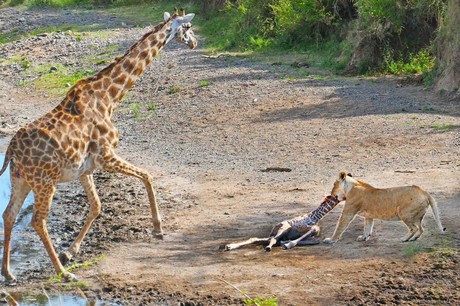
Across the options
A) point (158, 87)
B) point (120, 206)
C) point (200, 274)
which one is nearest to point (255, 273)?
point (200, 274)

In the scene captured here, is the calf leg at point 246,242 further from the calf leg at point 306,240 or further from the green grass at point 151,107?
the green grass at point 151,107

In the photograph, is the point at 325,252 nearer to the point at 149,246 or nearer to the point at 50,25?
the point at 149,246

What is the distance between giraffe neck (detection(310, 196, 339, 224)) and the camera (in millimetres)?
9969

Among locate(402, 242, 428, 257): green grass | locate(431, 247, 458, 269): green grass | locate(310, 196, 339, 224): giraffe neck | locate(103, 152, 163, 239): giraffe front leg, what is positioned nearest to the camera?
locate(431, 247, 458, 269): green grass

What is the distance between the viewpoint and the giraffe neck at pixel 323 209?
32.7 ft

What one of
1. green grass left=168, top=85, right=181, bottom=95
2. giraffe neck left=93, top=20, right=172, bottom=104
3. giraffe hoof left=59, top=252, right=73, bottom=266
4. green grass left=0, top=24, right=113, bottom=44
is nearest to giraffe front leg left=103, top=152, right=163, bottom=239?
giraffe neck left=93, top=20, right=172, bottom=104

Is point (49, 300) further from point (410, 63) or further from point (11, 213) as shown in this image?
point (410, 63)

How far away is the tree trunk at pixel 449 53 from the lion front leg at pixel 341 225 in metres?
8.30

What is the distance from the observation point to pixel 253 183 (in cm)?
1273

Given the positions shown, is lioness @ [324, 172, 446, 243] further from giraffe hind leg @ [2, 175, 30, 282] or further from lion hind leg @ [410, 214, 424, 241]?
giraffe hind leg @ [2, 175, 30, 282]

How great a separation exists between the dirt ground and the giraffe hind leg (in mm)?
189

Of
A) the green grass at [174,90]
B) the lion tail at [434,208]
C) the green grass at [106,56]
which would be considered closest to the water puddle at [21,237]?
the lion tail at [434,208]

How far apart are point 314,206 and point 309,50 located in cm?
1275

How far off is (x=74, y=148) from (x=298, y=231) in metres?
2.42
